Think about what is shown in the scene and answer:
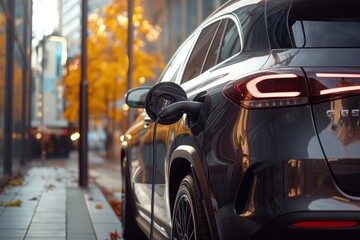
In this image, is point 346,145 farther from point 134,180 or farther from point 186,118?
point 134,180

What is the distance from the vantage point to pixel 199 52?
15.9 ft

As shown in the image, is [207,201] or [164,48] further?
[164,48]

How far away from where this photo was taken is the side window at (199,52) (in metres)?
4.67

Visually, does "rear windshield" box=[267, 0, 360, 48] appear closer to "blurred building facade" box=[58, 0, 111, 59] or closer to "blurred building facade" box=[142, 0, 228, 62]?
"blurred building facade" box=[142, 0, 228, 62]

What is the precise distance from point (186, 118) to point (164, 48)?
141 ft

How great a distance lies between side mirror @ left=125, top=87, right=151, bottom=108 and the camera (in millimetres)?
5785

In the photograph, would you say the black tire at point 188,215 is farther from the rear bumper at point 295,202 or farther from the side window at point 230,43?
the side window at point 230,43

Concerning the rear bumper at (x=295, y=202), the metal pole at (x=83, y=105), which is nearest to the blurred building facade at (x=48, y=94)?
the metal pole at (x=83, y=105)

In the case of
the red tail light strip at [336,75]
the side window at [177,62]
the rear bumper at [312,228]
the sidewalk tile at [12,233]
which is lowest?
the sidewalk tile at [12,233]

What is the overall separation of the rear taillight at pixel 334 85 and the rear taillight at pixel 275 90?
45 millimetres

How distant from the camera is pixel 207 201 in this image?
357cm

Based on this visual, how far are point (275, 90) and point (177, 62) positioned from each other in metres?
2.41

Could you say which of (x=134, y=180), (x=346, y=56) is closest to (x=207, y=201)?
(x=346, y=56)

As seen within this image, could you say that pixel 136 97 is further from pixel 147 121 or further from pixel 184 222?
pixel 184 222
